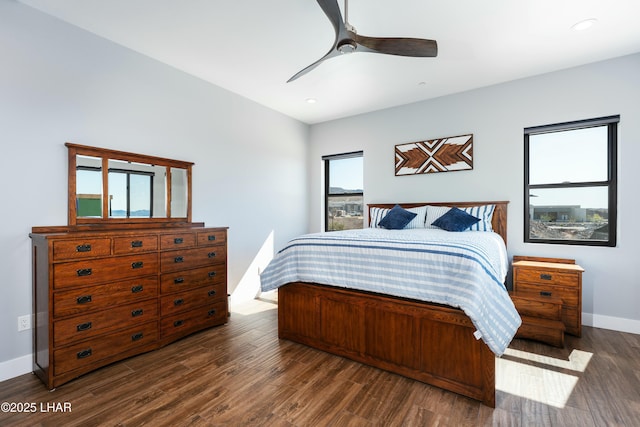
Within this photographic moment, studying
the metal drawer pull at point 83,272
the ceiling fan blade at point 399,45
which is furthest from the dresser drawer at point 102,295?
the ceiling fan blade at point 399,45

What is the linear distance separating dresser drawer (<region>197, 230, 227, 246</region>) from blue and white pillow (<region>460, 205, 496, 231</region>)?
2840 mm

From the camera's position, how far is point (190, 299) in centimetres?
284

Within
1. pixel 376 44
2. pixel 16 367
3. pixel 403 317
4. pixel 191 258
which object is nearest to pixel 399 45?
pixel 376 44

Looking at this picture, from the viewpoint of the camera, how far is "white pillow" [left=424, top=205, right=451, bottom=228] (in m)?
3.80

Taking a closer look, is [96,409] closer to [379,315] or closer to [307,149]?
[379,315]

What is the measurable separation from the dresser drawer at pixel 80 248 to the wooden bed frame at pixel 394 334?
1.45 m

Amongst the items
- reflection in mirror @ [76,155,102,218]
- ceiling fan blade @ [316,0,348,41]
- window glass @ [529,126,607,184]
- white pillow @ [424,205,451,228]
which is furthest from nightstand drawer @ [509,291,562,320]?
reflection in mirror @ [76,155,102,218]

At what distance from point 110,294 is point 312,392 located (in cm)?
170

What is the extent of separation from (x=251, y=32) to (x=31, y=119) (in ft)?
6.12

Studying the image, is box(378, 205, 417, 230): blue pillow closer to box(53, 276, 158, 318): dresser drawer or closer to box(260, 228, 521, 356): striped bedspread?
box(260, 228, 521, 356): striped bedspread

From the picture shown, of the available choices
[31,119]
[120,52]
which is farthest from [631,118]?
[31,119]

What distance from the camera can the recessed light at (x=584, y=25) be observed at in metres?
2.43

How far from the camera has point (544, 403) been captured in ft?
5.95

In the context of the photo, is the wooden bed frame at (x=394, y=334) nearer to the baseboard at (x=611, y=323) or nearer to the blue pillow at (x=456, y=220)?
the blue pillow at (x=456, y=220)
